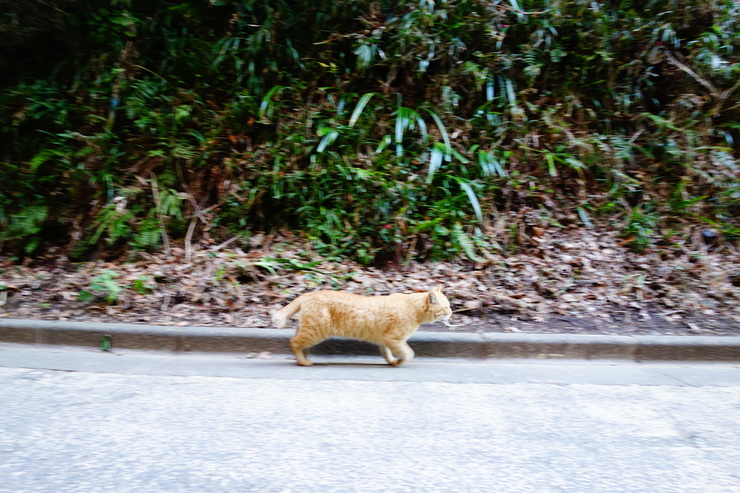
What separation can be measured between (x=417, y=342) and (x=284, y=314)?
125cm

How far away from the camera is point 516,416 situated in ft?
11.3

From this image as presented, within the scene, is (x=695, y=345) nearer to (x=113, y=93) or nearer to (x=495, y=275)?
(x=495, y=275)

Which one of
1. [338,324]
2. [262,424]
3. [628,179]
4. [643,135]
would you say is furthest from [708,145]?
[262,424]

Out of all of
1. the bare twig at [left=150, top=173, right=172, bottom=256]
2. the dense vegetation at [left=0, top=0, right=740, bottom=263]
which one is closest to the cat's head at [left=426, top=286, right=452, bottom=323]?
the dense vegetation at [left=0, top=0, right=740, bottom=263]

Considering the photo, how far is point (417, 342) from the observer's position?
477cm

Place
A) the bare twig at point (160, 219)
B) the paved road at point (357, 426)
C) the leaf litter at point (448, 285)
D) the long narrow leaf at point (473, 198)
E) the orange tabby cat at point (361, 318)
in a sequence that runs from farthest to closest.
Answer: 1. the long narrow leaf at point (473, 198)
2. the bare twig at point (160, 219)
3. the leaf litter at point (448, 285)
4. the orange tabby cat at point (361, 318)
5. the paved road at point (357, 426)

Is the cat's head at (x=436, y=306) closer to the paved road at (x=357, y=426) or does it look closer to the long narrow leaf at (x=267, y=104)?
the paved road at (x=357, y=426)

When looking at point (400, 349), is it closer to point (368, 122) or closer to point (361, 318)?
point (361, 318)

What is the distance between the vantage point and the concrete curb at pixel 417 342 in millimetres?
4738

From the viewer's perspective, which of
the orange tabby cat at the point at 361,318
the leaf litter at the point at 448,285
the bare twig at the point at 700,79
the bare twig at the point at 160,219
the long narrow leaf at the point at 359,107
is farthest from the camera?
the bare twig at the point at 700,79

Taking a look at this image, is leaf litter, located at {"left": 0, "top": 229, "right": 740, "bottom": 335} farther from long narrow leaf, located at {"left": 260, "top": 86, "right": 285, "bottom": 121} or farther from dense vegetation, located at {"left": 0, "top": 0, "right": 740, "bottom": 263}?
long narrow leaf, located at {"left": 260, "top": 86, "right": 285, "bottom": 121}

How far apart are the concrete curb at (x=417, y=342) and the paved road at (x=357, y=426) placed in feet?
0.56

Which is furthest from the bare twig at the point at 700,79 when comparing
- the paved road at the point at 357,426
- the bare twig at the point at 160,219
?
the bare twig at the point at 160,219

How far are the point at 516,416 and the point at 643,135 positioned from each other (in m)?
6.22
